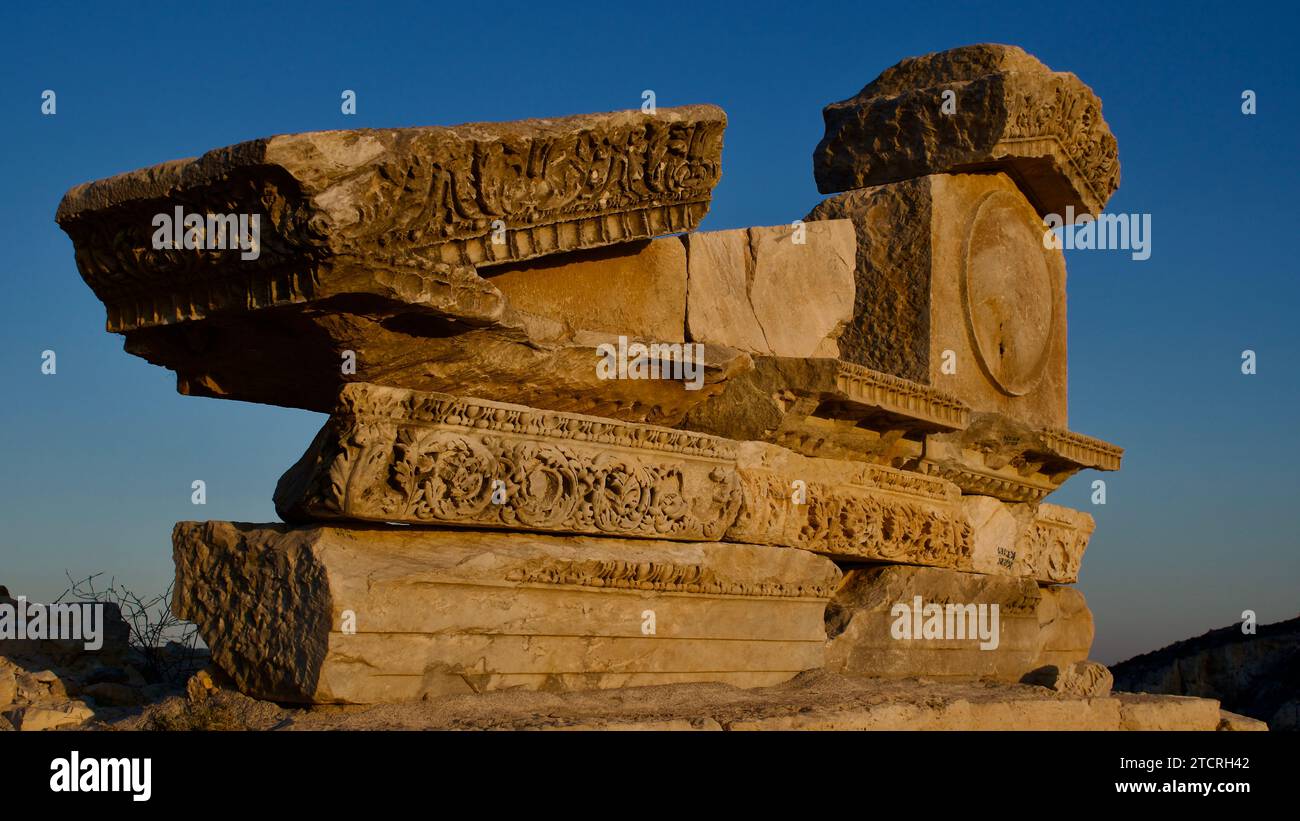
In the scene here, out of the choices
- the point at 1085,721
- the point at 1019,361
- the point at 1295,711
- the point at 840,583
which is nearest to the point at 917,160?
the point at 1019,361

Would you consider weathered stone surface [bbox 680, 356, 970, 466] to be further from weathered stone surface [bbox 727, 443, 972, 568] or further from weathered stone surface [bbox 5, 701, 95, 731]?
weathered stone surface [bbox 5, 701, 95, 731]

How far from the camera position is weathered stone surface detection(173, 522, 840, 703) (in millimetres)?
3918

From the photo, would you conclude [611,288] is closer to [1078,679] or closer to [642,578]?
[642,578]

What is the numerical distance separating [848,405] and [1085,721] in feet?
5.49

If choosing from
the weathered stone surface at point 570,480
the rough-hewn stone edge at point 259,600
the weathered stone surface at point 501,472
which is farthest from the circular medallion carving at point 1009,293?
the rough-hewn stone edge at point 259,600

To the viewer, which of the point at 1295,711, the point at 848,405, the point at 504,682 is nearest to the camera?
the point at 504,682

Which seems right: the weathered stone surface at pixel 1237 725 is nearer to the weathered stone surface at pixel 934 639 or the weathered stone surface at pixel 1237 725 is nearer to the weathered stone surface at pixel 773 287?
the weathered stone surface at pixel 934 639

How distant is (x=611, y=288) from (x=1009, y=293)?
10.1 ft

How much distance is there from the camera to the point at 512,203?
4320 millimetres

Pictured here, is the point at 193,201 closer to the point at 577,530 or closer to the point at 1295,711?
the point at 577,530

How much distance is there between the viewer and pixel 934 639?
20.4ft

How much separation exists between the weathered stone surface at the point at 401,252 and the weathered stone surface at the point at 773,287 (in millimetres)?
433

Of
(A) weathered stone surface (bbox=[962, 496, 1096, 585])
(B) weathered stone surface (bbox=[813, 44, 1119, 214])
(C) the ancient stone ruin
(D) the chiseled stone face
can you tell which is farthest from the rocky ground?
(B) weathered stone surface (bbox=[813, 44, 1119, 214])

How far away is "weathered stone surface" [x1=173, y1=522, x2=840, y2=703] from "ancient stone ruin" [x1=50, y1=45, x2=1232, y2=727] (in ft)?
0.04
